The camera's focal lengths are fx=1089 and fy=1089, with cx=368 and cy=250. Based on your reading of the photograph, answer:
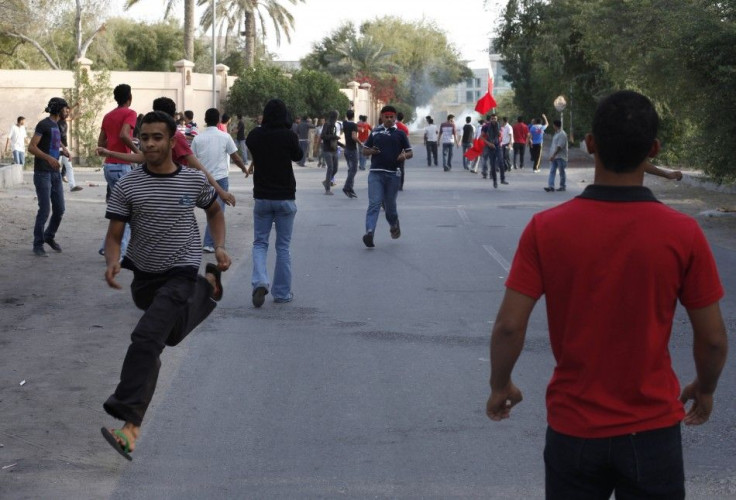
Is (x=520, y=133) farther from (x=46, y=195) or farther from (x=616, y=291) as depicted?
(x=616, y=291)

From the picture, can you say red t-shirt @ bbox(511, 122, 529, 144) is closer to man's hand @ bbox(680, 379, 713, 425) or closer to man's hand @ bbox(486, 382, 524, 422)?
man's hand @ bbox(680, 379, 713, 425)

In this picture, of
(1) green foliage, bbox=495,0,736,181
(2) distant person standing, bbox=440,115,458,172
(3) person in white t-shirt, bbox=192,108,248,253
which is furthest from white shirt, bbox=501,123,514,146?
(3) person in white t-shirt, bbox=192,108,248,253

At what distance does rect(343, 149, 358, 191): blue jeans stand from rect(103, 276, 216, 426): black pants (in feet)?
58.0

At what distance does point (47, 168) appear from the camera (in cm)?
1312

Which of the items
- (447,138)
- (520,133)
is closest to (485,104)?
(520,133)

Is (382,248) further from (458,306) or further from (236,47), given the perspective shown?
(236,47)

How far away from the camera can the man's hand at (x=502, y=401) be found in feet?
10.7

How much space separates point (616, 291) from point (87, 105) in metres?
37.9

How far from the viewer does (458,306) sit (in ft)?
33.6

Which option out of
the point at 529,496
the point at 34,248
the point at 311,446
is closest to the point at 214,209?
the point at 311,446

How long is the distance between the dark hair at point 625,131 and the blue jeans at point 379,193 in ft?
37.0

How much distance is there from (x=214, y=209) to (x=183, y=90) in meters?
37.0

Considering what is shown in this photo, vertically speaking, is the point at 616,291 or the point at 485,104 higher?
the point at 485,104

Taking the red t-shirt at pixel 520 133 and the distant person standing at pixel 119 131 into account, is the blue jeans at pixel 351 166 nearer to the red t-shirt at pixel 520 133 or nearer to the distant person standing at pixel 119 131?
the red t-shirt at pixel 520 133
